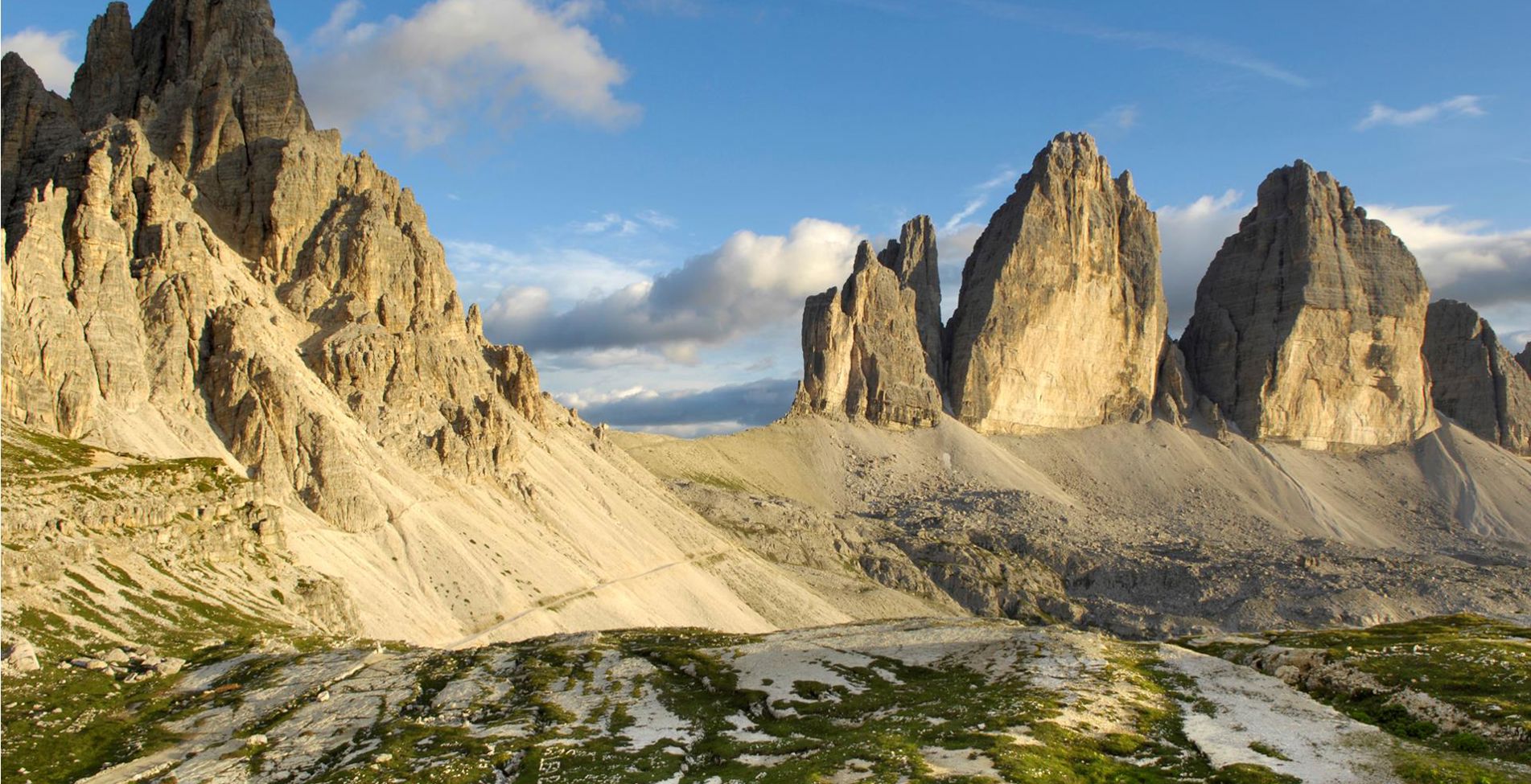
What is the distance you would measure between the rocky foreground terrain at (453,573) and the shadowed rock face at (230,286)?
33cm

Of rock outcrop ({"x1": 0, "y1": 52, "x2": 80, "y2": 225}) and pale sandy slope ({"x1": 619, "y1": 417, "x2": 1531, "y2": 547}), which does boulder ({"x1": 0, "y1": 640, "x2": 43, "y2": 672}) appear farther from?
pale sandy slope ({"x1": 619, "y1": 417, "x2": 1531, "y2": 547})

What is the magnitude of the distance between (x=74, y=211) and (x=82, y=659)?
47.4m

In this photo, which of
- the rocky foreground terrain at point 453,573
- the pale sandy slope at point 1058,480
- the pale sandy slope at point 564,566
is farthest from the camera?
the pale sandy slope at point 1058,480

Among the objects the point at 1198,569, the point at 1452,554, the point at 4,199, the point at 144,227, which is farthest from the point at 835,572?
the point at 1452,554

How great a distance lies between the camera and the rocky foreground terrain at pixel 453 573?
3550 centimetres

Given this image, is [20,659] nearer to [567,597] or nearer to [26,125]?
[567,597]

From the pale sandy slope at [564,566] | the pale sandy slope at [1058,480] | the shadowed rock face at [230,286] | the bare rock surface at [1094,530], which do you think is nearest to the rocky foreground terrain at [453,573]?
the shadowed rock face at [230,286]

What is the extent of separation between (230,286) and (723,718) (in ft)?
227

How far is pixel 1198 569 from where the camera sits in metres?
139

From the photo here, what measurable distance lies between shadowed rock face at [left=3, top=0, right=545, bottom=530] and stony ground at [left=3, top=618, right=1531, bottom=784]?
29.8m

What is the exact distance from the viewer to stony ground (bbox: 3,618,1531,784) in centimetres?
3162

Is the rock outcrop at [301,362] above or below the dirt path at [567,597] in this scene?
above

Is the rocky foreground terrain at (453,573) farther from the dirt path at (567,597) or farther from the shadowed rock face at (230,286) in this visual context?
the dirt path at (567,597)

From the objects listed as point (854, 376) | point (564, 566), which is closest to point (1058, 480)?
point (854, 376)
